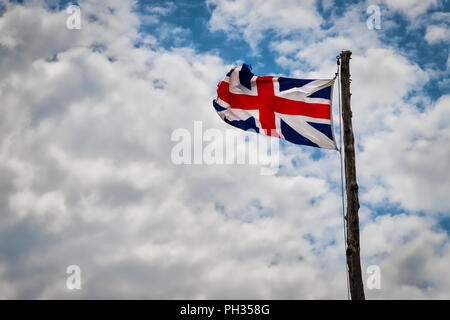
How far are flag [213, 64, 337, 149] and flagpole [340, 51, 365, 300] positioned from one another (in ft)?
2.08

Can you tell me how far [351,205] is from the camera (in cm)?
883

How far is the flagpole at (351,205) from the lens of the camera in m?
8.44

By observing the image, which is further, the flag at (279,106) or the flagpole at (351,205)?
the flag at (279,106)

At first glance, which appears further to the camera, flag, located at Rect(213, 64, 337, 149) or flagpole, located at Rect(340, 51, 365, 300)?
flag, located at Rect(213, 64, 337, 149)

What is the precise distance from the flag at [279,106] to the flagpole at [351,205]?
2.08 feet

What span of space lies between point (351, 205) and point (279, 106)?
3436 mm

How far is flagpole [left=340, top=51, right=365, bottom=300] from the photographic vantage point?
844 cm

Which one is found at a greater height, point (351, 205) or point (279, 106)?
point (279, 106)

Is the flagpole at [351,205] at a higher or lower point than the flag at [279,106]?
lower

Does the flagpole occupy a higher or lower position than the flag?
lower

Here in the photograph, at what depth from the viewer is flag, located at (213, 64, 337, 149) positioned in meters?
10.3

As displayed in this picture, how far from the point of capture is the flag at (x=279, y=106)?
1033 centimetres
